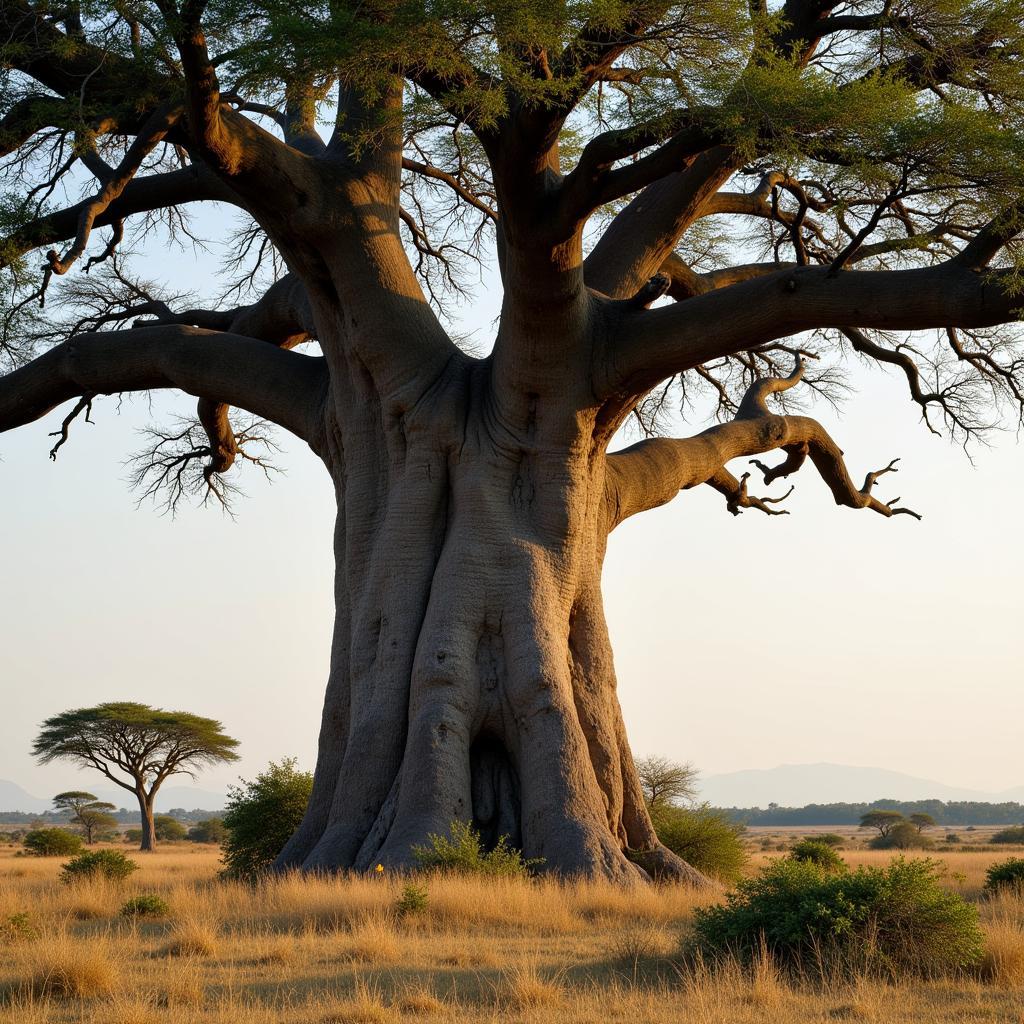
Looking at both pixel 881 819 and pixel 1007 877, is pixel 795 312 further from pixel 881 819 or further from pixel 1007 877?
pixel 881 819

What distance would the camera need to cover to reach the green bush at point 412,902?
7289 millimetres

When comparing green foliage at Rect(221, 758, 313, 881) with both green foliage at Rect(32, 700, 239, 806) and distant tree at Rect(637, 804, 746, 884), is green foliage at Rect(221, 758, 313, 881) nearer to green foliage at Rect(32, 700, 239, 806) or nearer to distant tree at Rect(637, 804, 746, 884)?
distant tree at Rect(637, 804, 746, 884)

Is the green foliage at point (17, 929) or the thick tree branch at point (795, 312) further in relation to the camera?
the thick tree branch at point (795, 312)

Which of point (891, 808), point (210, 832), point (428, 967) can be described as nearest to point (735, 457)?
point (428, 967)

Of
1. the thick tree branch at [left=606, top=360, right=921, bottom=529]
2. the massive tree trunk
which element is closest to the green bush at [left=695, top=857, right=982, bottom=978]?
the massive tree trunk

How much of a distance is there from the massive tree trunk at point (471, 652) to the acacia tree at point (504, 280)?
25mm

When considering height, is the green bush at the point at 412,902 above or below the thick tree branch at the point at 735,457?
below

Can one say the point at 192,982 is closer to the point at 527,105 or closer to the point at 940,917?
the point at 940,917

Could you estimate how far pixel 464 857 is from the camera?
28.2 feet

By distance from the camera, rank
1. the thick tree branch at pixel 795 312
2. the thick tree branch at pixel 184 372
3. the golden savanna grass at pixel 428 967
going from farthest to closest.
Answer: the thick tree branch at pixel 184 372
the thick tree branch at pixel 795 312
the golden savanna grass at pixel 428 967

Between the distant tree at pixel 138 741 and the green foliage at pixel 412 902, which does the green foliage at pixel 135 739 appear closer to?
the distant tree at pixel 138 741

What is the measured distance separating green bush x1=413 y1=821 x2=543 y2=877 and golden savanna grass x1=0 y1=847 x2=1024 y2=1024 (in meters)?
0.28

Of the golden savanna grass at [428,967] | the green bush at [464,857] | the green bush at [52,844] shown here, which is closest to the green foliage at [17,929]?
the golden savanna grass at [428,967]

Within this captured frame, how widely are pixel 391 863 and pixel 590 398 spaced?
387 cm
